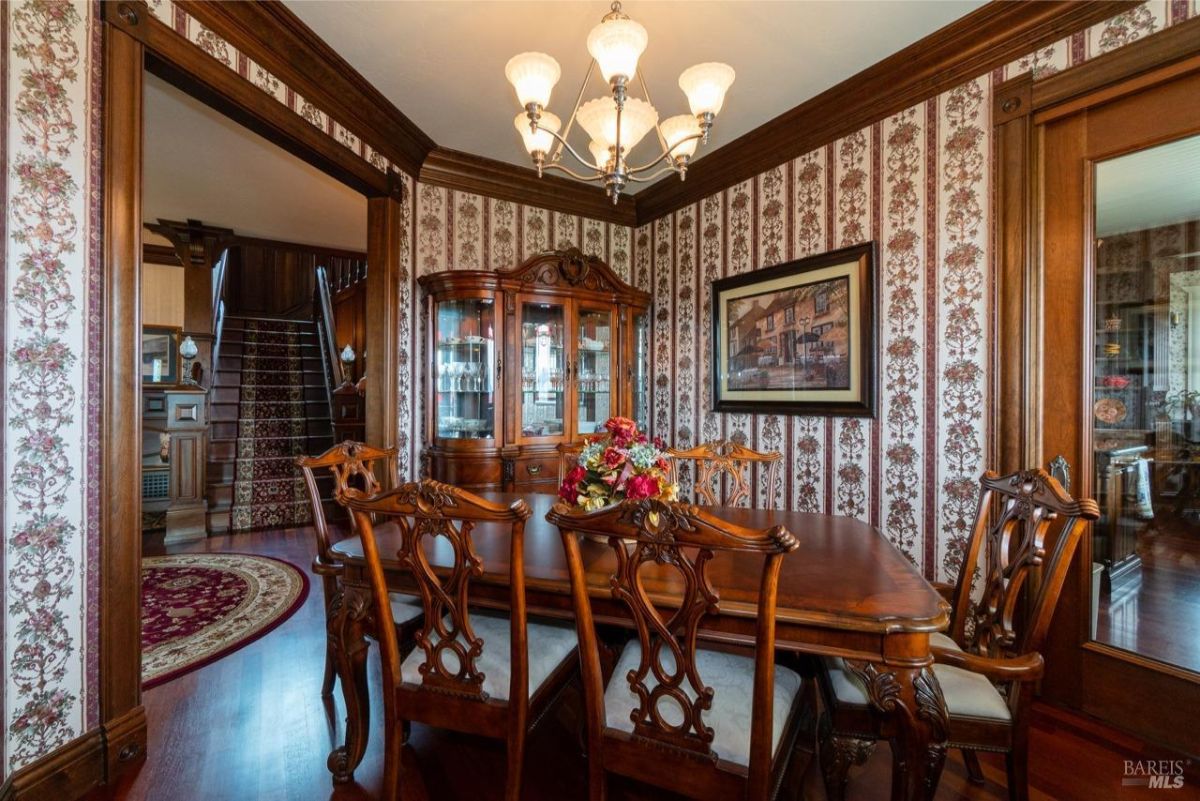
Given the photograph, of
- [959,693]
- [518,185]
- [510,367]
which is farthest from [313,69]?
[959,693]

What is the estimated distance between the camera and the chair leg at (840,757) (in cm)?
125

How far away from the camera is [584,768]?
5.46 feet

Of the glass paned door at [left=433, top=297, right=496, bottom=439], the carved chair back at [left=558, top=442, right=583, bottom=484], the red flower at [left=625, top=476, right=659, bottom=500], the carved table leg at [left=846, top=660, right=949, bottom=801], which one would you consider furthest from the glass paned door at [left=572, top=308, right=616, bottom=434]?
the carved table leg at [left=846, top=660, right=949, bottom=801]

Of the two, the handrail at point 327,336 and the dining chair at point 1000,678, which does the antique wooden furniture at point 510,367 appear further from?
the handrail at point 327,336

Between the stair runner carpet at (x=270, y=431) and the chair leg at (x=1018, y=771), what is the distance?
407 cm

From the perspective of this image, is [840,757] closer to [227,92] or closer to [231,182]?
[227,92]

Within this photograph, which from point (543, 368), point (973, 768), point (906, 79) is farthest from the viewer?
point (543, 368)

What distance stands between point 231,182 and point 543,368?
9.58ft

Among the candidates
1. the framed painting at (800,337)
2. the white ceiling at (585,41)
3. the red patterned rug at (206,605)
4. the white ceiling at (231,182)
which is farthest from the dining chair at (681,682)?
the white ceiling at (231,182)

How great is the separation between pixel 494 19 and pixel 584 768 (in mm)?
2816

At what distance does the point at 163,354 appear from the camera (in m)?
5.95

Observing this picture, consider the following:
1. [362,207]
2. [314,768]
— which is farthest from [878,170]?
[362,207]

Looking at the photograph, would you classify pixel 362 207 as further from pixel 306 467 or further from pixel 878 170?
pixel 878 170

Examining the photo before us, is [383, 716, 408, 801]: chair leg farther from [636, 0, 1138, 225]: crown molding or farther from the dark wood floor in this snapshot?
[636, 0, 1138, 225]: crown molding
